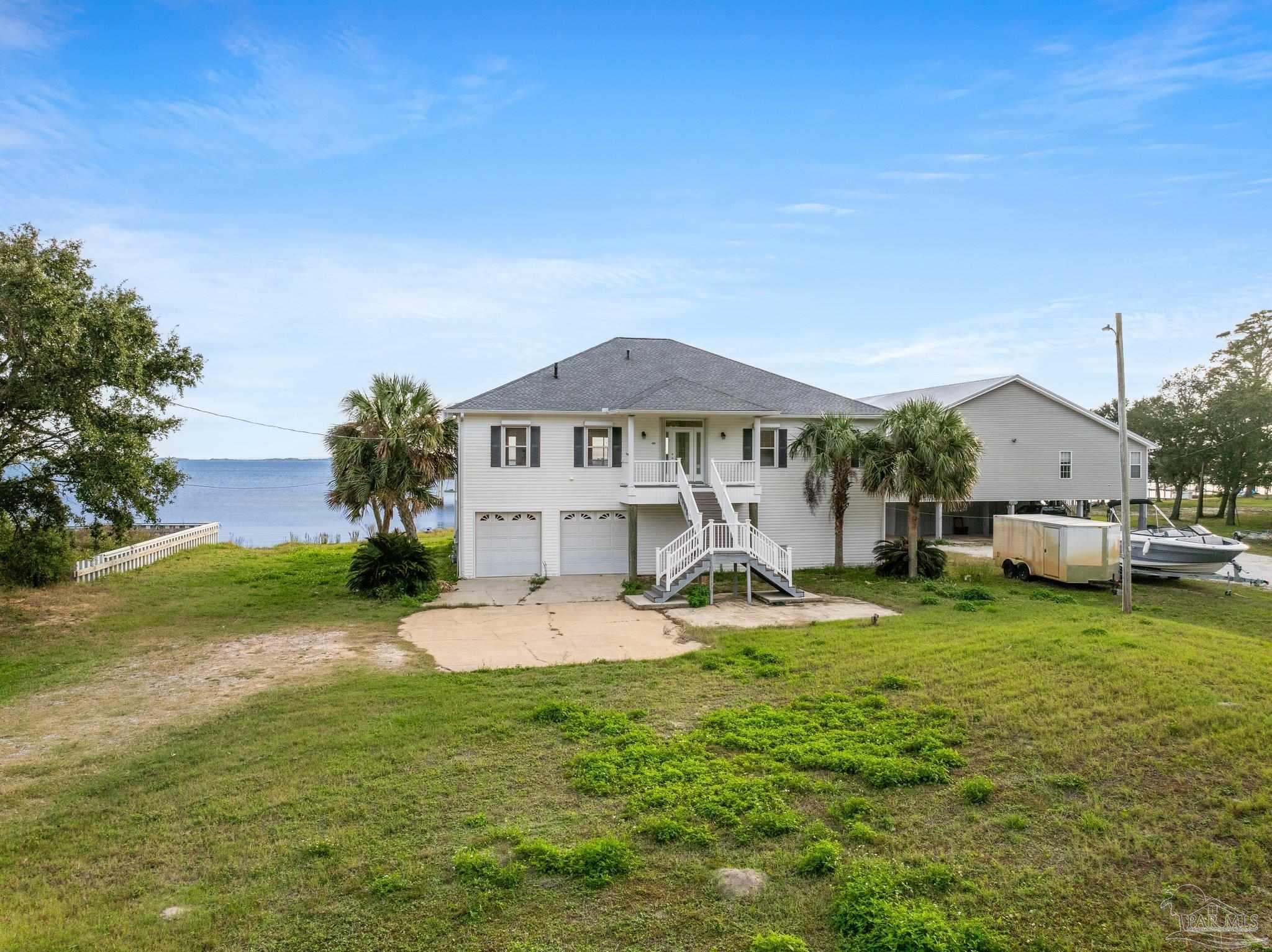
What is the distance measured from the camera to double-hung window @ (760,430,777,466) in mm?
21406

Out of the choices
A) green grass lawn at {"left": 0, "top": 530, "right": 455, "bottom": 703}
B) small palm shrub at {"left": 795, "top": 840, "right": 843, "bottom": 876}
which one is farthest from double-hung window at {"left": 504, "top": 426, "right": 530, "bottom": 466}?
small palm shrub at {"left": 795, "top": 840, "right": 843, "bottom": 876}

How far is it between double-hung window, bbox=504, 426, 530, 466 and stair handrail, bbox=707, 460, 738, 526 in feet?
17.7

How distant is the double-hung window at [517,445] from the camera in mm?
19953

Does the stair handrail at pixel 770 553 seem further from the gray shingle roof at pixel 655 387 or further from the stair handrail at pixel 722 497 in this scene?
the gray shingle roof at pixel 655 387

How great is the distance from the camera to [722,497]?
1789 centimetres

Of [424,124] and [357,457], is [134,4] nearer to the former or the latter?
[424,124]

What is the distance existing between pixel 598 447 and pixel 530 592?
4977 mm

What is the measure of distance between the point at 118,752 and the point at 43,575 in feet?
Result: 46.4

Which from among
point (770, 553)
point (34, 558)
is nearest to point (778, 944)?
point (770, 553)

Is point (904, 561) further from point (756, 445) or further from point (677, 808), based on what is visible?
point (677, 808)

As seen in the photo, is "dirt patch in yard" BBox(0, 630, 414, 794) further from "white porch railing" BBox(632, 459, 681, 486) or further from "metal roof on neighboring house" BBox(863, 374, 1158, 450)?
"metal roof on neighboring house" BBox(863, 374, 1158, 450)

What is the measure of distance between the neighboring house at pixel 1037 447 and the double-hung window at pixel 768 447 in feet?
32.8

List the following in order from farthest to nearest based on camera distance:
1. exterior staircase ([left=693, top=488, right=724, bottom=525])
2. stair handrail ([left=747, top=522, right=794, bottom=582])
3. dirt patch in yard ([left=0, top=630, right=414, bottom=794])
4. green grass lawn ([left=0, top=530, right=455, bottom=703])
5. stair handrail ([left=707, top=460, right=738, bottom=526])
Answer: exterior staircase ([left=693, top=488, right=724, bottom=525]) < stair handrail ([left=707, top=460, right=738, bottom=526]) < stair handrail ([left=747, top=522, right=794, bottom=582]) < green grass lawn ([left=0, top=530, right=455, bottom=703]) < dirt patch in yard ([left=0, top=630, right=414, bottom=794])

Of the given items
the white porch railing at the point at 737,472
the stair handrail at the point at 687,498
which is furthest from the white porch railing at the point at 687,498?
the white porch railing at the point at 737,472
